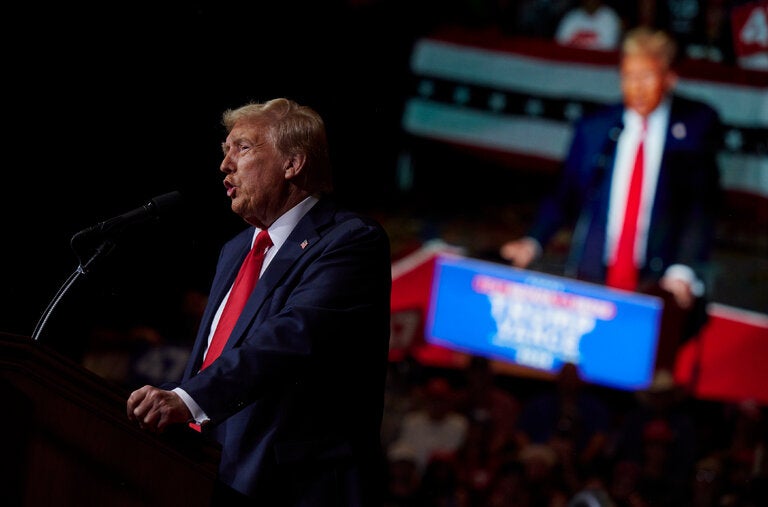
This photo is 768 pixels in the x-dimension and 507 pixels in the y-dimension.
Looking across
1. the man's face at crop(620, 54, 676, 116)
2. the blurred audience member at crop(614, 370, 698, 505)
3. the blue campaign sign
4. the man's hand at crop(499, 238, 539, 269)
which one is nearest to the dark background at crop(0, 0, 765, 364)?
the blue campaign sign

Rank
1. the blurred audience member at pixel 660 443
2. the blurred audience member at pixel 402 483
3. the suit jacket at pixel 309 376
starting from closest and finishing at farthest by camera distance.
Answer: the suit jacket at pixel 309 376 → the blurred audience member at pixel 660 443 → the blurred audience member at pixel 402 483

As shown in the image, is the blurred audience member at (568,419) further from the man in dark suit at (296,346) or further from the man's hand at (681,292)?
the man in dark suit at (296,346)

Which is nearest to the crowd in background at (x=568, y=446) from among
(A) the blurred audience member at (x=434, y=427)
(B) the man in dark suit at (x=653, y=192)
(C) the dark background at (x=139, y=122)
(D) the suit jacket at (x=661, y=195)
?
(A) the blurred audience member at (x=434, y=427)

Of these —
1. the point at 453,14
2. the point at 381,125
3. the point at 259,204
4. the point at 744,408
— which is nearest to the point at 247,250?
the point at 259,204

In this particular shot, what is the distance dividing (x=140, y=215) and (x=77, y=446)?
19.3 inches

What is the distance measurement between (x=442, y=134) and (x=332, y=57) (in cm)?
133

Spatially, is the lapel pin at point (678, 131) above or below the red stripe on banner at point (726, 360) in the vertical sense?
above

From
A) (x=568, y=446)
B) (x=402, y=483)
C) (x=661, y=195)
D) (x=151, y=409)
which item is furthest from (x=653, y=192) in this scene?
(x=151, y=409)

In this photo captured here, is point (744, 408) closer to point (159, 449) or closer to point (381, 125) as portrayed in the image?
point (381, 125)

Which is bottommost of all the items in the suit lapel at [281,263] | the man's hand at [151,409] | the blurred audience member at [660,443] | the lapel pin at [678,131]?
the blurred audience member at [660,443]

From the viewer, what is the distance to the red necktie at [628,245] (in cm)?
633

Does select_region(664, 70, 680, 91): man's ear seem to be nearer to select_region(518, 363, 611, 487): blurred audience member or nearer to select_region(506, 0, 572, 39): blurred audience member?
select_region(506, 0, 572, 39): blurred audience member

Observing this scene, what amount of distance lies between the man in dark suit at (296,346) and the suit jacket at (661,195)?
4.40m

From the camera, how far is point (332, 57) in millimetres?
6535
